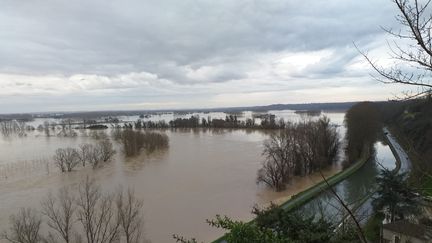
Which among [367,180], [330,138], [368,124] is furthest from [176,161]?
[368,124]

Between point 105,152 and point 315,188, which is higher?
point 105,152

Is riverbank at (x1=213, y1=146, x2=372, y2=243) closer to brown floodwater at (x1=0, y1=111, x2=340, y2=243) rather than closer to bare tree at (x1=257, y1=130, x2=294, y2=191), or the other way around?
brown floodwater at (x1=0, y1=111, x2=340, y2=243)

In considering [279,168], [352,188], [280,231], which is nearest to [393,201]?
[280,231]

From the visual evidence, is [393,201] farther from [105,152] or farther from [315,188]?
[105,152]

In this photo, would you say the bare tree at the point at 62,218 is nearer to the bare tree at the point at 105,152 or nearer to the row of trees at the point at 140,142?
the bare tree at the point at 105,152

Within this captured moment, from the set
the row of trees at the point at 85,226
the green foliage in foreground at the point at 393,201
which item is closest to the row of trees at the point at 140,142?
the row of trees at the point at 85,226

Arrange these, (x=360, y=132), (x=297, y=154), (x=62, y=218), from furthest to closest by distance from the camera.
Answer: (x=360, y=132)
(x=297, y=154)
(x=62, y=218)

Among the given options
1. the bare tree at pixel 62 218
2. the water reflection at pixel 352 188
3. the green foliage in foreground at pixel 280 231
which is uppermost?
the green foliage in foreground at pixel 280 231
